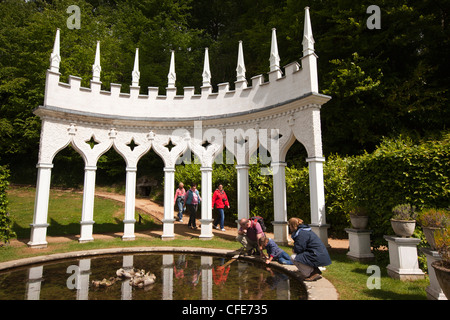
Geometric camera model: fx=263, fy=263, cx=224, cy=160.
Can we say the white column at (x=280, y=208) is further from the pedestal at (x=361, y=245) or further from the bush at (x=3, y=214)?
the bush at (x=3, y=214)

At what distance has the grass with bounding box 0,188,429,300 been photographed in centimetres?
513

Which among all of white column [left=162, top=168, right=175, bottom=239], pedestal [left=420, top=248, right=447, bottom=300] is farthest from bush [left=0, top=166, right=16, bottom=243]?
pedestal [left=420, top=248, right=447, bottom=300]

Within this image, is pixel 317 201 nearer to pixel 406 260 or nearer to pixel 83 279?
pixel 406 260

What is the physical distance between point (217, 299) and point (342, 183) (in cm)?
793

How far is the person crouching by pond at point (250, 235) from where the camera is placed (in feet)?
25.0

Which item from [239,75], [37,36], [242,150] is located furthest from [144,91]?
[242,150]

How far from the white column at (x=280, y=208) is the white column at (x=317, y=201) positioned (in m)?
1.43

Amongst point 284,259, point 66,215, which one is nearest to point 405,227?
point 284,259

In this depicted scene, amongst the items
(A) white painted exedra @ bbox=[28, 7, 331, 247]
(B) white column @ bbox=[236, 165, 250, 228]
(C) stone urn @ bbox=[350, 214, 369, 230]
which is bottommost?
(C) stone urn @ bbox=[350, 214, 369, 230]

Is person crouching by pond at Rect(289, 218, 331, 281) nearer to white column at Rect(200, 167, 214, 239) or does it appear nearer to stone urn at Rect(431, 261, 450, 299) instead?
stone urn at Rect(431, 261, 450, 299)

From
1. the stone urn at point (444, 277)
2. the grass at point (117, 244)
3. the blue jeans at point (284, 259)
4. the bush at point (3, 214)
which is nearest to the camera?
the stone urn at point (444, 277)

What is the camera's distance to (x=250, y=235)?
7.93 metres

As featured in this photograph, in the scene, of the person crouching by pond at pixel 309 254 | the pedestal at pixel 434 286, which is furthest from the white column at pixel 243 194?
the pedestal at pixel 434 286

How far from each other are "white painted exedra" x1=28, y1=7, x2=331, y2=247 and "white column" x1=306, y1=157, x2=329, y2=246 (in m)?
0.03
